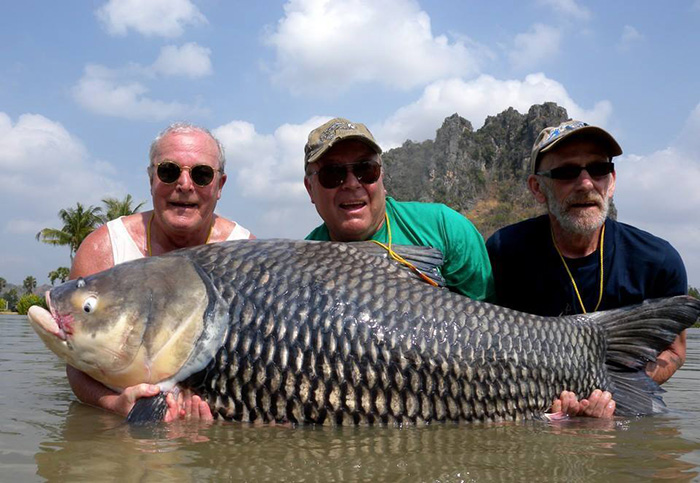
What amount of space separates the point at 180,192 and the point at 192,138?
46cm

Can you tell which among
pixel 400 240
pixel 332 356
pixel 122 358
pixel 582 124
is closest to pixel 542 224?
pixel 582 124

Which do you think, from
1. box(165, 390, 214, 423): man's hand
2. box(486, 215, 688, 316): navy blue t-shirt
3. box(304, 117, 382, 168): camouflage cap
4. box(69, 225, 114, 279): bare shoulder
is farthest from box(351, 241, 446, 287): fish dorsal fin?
box(69, 225, 114, 279): bare shoulder

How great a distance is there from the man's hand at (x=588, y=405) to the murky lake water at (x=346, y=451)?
3.0 inches

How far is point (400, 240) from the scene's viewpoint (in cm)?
487

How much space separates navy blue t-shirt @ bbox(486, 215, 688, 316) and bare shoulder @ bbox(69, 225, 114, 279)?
302 cm

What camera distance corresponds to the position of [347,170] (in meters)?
4.72

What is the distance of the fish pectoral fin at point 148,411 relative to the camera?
3371mm

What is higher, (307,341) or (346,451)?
(307,341)

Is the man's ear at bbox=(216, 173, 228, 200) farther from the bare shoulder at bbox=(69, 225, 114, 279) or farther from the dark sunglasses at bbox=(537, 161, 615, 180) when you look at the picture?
the dark sunglasses at bbox=(537, 161, 615, 180)

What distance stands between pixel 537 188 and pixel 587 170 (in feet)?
1.67

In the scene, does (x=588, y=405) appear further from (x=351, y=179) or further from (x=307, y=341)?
(x=351, y=179)

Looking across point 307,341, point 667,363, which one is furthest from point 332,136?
point 667,363

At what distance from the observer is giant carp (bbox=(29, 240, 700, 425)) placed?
3.39 metres

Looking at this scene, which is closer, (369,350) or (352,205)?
(369,350)
